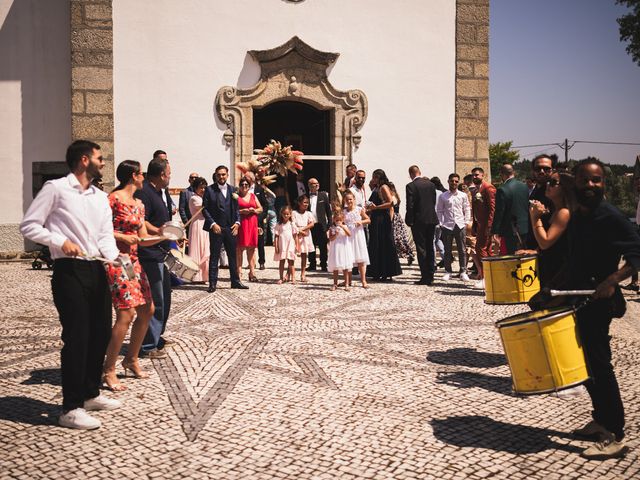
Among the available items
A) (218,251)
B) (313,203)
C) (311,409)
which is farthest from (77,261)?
(313,203)

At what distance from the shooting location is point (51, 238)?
4.09 metres

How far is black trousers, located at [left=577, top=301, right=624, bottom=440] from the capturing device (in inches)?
146

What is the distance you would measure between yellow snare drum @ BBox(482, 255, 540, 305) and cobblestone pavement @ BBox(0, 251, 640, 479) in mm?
576

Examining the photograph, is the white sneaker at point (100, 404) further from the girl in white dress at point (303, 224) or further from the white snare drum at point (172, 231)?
the girl in white dress at point (303, 224)

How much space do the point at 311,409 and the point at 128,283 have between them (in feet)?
4.95

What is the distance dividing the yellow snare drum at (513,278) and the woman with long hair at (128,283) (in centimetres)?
266

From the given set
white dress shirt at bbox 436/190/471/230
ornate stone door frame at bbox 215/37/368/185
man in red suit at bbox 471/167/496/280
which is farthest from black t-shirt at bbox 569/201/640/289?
ornate stone door frame at bbox 215/37/368/185

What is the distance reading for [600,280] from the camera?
3.81 metres

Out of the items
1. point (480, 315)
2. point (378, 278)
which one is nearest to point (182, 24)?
point (378, 278)

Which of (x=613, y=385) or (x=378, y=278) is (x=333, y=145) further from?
(x=613, y=385)

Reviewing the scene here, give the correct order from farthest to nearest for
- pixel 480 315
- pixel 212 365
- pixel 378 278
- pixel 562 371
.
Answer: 1. pixel 378 278
2. pixel 480 315
3. pixel 212 365
4. pixel 562 371

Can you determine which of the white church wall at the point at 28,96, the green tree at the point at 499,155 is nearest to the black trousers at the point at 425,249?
the white church wall at the point at 28,96

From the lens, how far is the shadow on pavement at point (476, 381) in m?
5.02

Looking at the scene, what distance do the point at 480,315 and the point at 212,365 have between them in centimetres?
356
